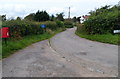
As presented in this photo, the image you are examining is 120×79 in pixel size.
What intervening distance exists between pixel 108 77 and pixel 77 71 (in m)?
1.14

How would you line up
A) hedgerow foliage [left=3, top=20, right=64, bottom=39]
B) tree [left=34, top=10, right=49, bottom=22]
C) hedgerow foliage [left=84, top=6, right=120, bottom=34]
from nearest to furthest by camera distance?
hedgerow foliage [left=3, top=20, right=64, bottom=39], hedgerow foliage [left=84, top=6, right=120, bottom=34], tree [left=34, top=10, right=49, bottom=22]

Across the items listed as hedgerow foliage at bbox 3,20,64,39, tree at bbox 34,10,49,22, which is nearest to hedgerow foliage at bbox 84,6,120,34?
hedgerow foliage at bbox 3,20,64,39

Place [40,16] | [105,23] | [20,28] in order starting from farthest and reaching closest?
[40,16], [105,23], [20,28]

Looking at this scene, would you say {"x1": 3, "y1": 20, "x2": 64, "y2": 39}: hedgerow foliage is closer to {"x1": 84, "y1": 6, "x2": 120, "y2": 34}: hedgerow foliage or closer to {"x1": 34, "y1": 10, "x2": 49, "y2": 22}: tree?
{"x1": 84, "y1": 6, "x2": 120, "y2": 34}: hedgerow foliage

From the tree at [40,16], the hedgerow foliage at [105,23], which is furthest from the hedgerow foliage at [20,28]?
the tree at [40,16]

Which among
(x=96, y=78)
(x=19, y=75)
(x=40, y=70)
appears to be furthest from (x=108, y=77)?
(x=19, y=75)

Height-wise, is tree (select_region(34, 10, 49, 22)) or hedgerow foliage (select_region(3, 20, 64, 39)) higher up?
tree (select_region(34, 10, 49, 22))

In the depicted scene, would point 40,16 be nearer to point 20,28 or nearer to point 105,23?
point 20,28

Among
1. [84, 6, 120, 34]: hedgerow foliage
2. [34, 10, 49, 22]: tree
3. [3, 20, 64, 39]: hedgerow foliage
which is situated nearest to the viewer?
[3, 20, 64, 39]: hedgerow foliage

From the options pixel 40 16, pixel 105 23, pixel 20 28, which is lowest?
pixel 20 28

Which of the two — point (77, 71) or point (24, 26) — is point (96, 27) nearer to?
A: point (24, 26)

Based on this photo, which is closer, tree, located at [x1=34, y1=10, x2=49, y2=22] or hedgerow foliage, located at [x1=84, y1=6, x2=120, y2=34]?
hedgerow foliage, located at [x1=84, y1=6, x2=120, y2=34]

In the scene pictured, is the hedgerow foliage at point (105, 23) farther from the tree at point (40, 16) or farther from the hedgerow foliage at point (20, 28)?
the tree at point (40, 16)

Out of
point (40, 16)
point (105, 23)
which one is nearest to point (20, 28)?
point (105, 23)
